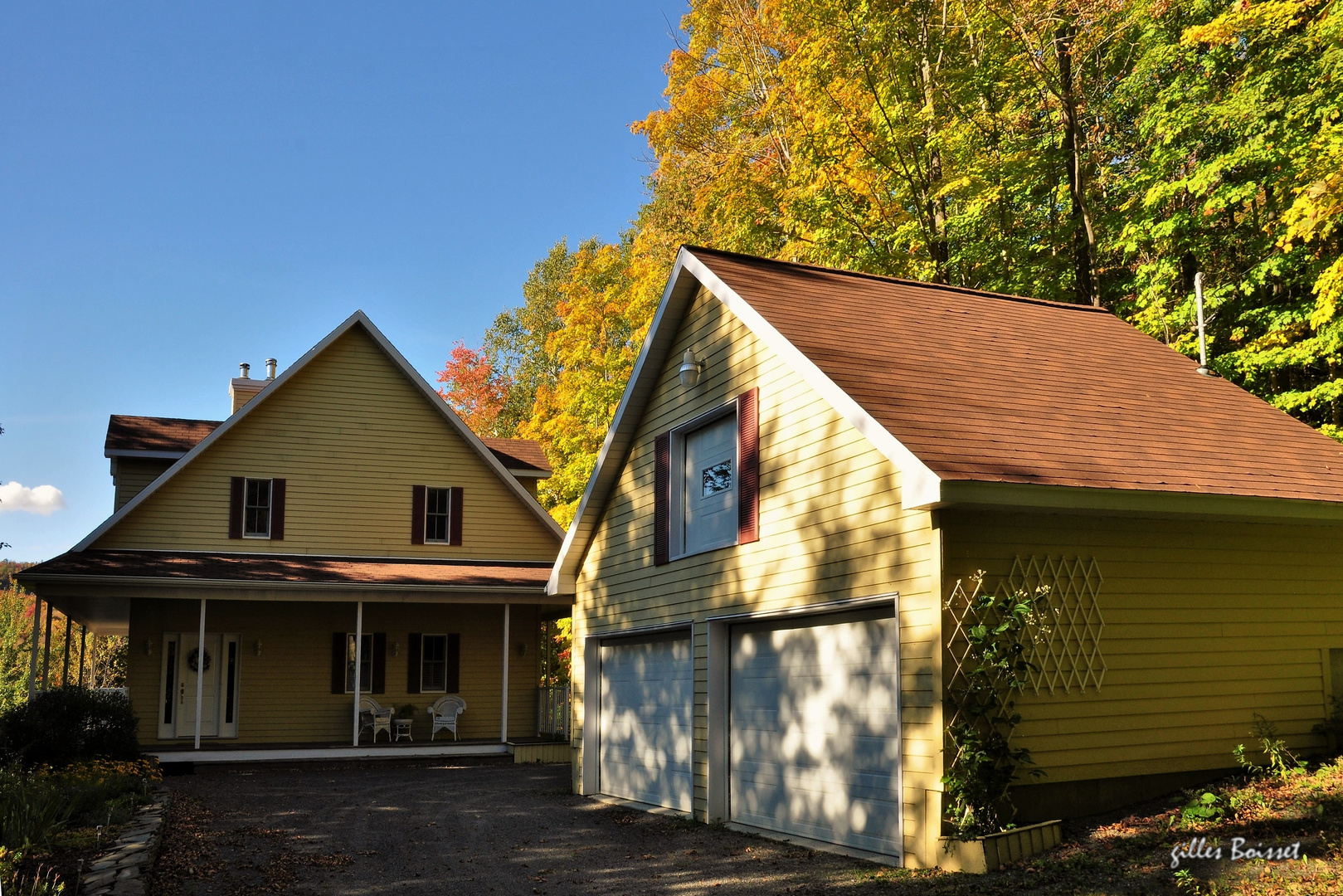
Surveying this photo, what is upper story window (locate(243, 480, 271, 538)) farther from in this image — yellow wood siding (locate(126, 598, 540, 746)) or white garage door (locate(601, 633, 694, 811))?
white garage door (locate(601, 633, 694, 811))

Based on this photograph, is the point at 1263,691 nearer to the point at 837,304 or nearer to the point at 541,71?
the point at 837,304

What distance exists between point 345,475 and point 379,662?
Result: 12.7 feet

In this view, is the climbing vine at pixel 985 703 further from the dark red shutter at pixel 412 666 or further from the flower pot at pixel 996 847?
the dark red shutter at pixel 412 666

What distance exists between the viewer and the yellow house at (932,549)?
8.57m

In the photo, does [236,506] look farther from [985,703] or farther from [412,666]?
[985,703]

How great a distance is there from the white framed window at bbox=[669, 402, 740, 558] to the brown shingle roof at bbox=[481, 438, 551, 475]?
40.9ft

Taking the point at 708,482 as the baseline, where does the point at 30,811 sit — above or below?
below

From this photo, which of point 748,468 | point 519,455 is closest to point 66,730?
point 748,468

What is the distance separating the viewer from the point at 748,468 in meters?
11.5

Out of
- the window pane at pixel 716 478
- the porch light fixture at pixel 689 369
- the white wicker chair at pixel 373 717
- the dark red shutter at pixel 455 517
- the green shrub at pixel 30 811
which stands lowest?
the white wicker chair at pixel 373 717

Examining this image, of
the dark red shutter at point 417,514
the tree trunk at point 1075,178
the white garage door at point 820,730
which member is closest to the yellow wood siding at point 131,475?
the dark red shutter at point 417,514

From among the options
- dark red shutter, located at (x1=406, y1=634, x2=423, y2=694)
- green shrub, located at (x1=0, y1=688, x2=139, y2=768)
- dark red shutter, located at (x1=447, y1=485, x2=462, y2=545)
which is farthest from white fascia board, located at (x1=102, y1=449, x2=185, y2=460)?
green shrub, located at (x1=0, y1=688, x2=139, y2=768)

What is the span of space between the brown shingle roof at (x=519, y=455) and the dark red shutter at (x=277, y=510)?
4954 millimetres

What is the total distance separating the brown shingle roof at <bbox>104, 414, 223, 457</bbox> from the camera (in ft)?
74.9
